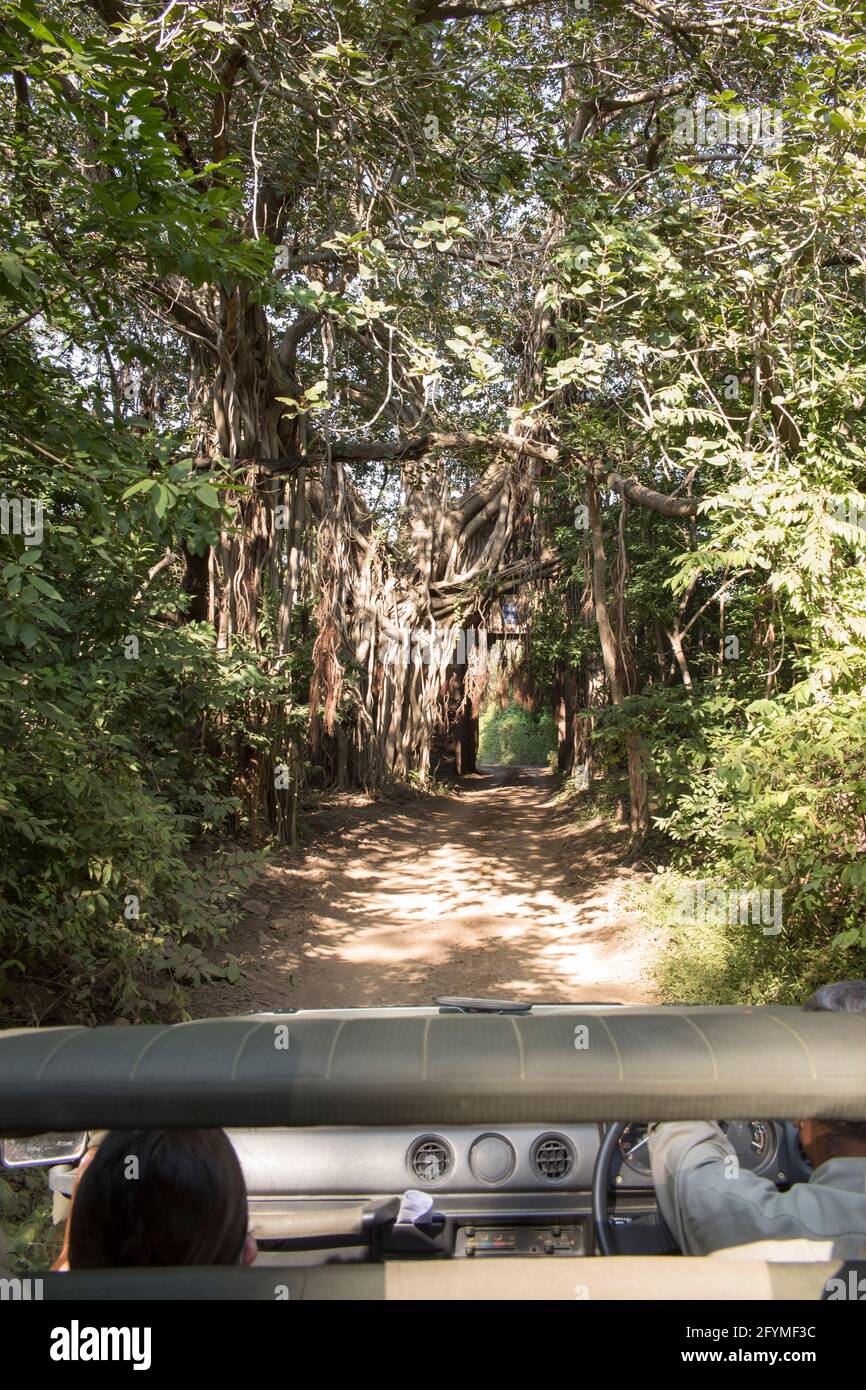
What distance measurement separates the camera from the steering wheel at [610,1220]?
196cm

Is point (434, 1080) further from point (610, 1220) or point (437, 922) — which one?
point (437, 922)

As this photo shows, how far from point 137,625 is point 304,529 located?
5.09 metres

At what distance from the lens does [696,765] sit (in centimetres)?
784

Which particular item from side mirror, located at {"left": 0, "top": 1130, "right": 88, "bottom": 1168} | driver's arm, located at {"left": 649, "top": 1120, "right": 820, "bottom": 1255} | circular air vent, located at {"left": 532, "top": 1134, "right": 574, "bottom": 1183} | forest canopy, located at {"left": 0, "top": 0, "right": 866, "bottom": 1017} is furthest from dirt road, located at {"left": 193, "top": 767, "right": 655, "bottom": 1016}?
driver's arm, located at {"left": 649, "top": 1120, "right": 820, "bottom": 1255}

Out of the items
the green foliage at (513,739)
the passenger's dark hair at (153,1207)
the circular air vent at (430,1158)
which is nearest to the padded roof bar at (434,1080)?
the passenger's dark hair at (153,1207)

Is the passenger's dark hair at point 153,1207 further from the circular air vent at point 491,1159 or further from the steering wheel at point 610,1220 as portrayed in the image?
the circular air vent at point 491,1159

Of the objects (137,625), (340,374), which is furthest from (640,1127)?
(340,374)

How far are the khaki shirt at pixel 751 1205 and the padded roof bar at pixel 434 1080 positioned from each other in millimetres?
181

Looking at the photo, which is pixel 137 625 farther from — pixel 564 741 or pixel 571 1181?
pixel 564 741

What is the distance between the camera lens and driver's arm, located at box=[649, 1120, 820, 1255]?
1.54m

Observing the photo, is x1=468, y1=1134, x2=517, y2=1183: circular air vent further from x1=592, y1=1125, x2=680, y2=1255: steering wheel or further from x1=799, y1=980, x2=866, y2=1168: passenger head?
x1=799, y1=980, x2=866, y2=1168: passenger head

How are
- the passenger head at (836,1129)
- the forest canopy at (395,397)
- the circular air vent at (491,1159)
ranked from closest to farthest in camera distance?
the passenger head at (836,1129) < the circular air vent at (491,1159) < the forest canopy at (395,397)

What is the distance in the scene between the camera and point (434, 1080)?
1.39 m

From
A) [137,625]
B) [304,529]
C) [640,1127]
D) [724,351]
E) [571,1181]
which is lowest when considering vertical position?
[571,1181]
